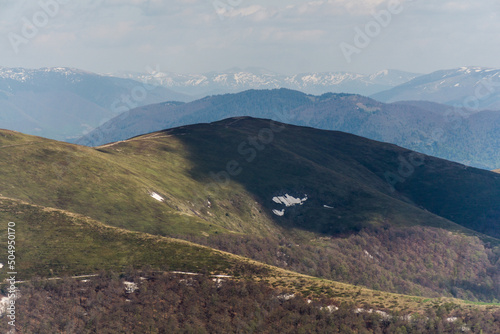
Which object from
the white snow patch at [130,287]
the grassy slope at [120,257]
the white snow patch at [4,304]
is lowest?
the white snow patch at [4,304]

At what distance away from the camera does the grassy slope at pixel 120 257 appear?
111500mm

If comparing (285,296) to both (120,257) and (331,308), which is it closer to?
(331,308)

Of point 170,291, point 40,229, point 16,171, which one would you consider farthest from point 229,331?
point 16,171

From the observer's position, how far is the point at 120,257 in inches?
4798

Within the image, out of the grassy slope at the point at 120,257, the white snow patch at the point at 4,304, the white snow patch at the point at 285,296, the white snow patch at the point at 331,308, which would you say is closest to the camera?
the white snow patch at the point at 4,304

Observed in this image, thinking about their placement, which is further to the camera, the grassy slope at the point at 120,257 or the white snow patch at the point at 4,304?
the grassy slope at the point at 120,257

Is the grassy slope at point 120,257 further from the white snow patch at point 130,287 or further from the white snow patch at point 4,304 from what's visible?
the white snow patch at point 4,304

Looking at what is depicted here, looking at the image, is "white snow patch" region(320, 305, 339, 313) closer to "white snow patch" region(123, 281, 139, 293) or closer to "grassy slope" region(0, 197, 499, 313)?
"grassy slope" region(0, 197, 499, 313)

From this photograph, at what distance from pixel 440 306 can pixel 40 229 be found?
116457 mm

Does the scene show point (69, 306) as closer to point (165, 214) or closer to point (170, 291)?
point (170, 291)

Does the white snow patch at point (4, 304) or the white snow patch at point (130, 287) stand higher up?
the white snow patch at point (130, 287)

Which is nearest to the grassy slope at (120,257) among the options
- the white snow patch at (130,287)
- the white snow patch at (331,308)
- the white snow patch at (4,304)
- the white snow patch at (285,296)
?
the white snow patch at (285,296)

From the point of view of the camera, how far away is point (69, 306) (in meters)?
99.6

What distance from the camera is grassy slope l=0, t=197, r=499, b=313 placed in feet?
366
